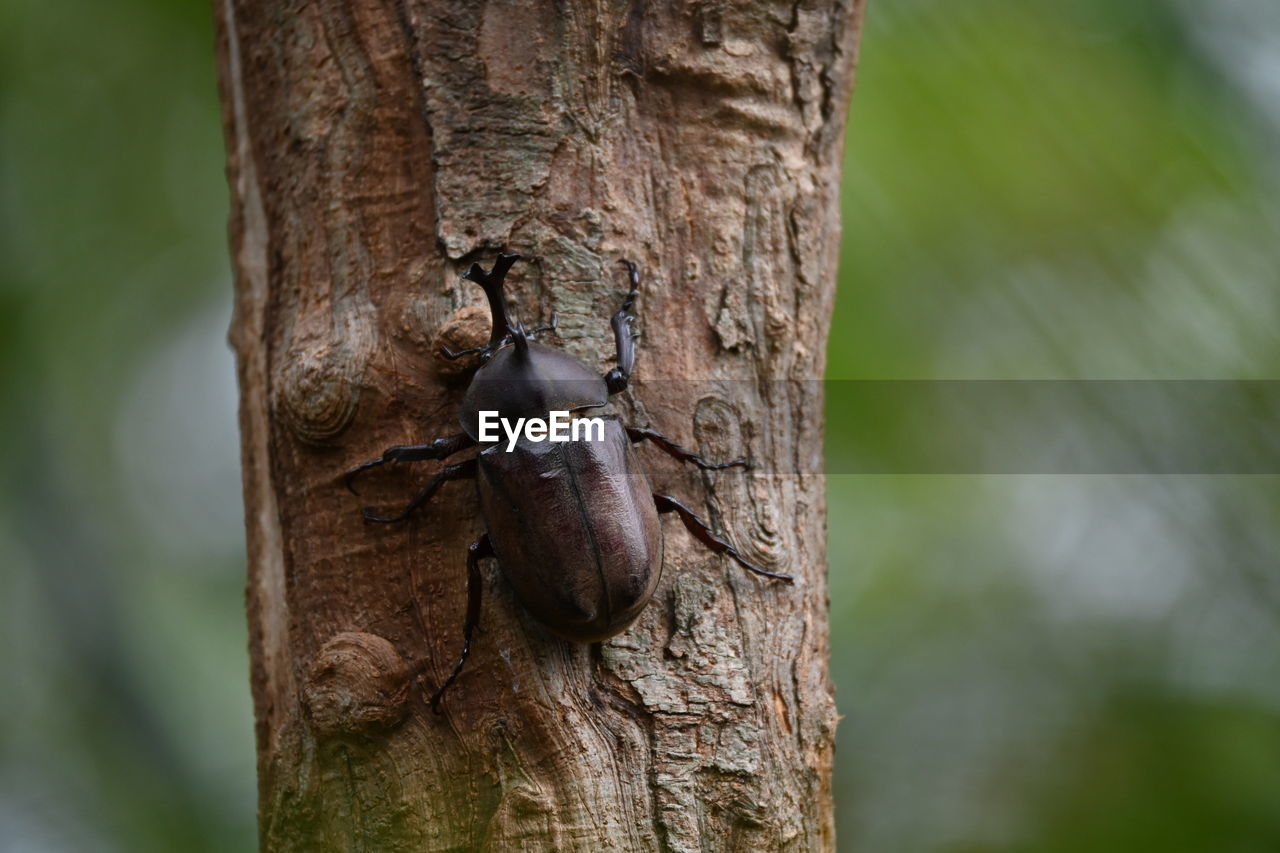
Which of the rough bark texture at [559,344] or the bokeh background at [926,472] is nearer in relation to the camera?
the rough bark texture at [559,344]

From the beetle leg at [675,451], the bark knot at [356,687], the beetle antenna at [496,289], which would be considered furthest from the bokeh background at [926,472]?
the bark knot at [356,687]

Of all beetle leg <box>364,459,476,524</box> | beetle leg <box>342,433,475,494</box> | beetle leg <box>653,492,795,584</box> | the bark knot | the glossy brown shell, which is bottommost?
the bark knot

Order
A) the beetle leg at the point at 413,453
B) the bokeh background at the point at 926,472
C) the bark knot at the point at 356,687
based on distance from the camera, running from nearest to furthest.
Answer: the bark knot at the point at 356,687 < the beetle leg at the point at 413,453 < the bokeh background at the point at 926,472

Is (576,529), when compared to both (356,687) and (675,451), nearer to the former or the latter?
(675,451)

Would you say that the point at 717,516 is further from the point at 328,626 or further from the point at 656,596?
the point at 328,626

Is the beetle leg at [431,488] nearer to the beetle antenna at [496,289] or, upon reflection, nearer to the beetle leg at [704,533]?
the beetle antenna at [496,289]

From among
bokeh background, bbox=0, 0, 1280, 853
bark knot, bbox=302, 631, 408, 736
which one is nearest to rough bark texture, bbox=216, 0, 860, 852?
bark knot, bbox=302, 631, 408, 736

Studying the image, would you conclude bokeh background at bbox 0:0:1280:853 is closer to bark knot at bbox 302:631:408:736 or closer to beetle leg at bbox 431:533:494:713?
beetle leg at bbox 431:533:494:713
